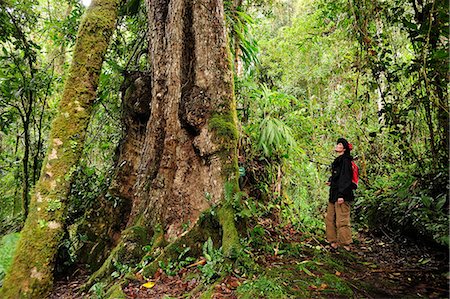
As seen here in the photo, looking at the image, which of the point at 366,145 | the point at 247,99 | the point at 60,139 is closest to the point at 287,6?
the point at 366,145

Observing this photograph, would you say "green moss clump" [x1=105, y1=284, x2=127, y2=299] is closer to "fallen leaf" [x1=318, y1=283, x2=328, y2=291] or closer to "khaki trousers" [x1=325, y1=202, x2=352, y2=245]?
"fallen leaf" [x1=318, y1=283, x2=328, y2=291]

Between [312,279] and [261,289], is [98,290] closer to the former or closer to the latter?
[261,289]

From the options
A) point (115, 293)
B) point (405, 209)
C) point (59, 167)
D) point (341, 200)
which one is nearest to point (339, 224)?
point (341, 200)

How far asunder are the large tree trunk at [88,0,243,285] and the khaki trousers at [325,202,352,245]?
2463 millimetres

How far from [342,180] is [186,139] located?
282 cm

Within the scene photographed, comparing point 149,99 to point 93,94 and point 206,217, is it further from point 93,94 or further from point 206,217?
point 206,217

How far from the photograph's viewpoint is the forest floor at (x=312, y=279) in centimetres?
270

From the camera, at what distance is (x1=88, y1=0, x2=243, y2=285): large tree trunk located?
3855 millimetres

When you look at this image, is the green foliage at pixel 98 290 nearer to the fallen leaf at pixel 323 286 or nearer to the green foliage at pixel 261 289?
the green foliage at pixel 261 289

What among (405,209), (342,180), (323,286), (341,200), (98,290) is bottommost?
(98,290)

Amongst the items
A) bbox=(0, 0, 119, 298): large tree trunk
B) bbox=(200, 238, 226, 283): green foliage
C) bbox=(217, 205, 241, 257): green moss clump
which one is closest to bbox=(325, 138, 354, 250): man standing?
bbox=(217, 205, 241, 257): green moss clump

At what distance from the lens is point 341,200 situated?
522cm

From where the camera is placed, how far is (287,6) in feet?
61.7

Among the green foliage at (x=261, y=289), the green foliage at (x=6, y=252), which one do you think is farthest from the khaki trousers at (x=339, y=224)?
the green foliage at (x=6, y=252)
